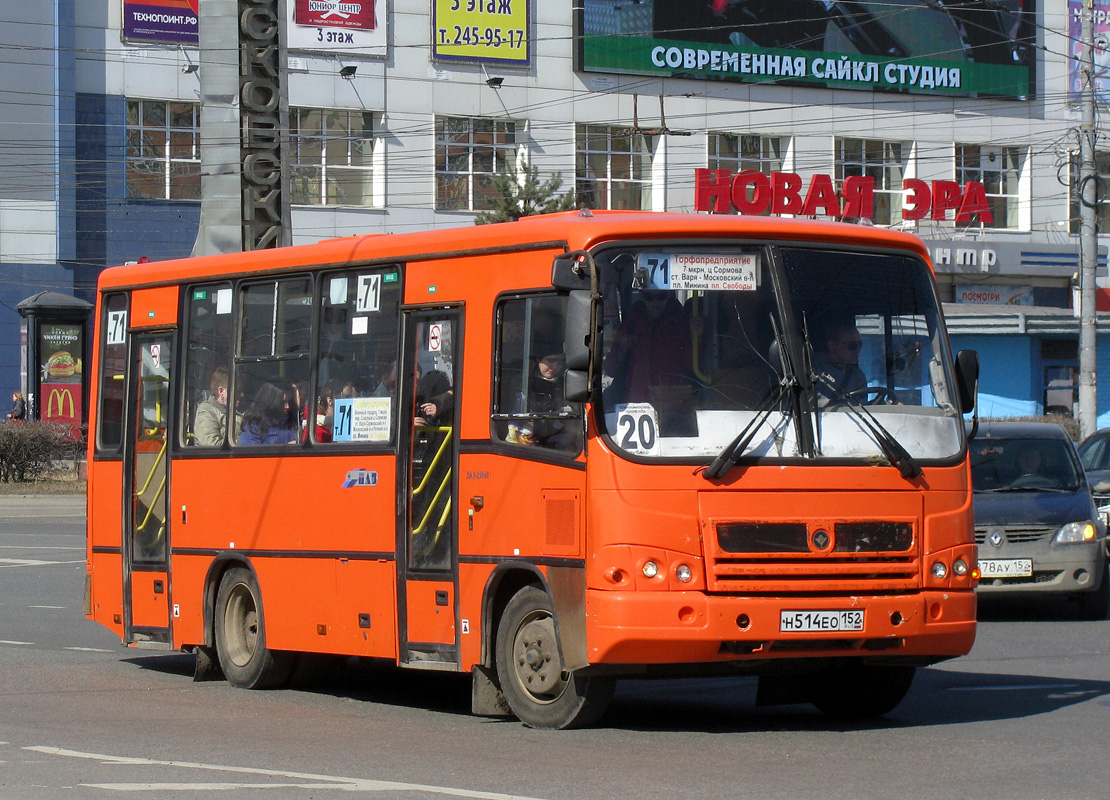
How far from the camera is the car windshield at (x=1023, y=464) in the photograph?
51.9 feet

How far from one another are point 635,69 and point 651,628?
4601cm

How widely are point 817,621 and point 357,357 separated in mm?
3542

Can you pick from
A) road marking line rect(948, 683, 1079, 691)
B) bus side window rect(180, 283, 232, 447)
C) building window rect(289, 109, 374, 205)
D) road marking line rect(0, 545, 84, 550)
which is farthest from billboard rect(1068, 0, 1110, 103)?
bus side window rect(180, 283, 232, 447)

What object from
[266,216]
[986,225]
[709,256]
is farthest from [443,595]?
[986,225]

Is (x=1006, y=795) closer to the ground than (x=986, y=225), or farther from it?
closer to the ground

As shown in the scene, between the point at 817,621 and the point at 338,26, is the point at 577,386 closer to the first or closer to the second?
the point at 817,621

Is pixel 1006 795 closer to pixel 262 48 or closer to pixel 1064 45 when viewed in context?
pixel 262 48

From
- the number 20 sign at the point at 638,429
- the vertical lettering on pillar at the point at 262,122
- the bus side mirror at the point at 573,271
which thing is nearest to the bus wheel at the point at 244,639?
the number 20 sign at the point at 638,429

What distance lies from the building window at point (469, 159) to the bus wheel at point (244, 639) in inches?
1556

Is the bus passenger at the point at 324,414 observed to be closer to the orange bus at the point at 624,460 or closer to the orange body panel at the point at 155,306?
the orange bus at the point at 624,460

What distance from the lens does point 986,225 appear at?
188ft

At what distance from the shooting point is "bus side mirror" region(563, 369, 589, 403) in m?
8.51

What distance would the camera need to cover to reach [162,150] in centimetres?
4809

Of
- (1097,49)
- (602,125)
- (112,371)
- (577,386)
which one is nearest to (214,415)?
(112,371)
